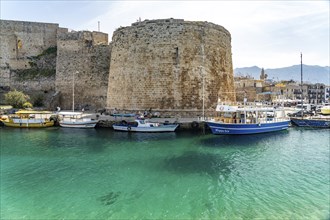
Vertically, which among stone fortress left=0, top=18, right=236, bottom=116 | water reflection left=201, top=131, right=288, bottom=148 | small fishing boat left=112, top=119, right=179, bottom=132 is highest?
stone fortress left=0, top=18, right=236, bottom=116

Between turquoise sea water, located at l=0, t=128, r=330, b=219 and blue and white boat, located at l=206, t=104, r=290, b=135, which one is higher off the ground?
blue and white boat, located at l=206, t=104, r=290, b=135

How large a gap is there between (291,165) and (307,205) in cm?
342

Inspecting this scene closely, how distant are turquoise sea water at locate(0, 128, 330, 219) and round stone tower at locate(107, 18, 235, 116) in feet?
14.1

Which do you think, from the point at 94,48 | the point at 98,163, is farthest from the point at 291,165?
the point at 94,48

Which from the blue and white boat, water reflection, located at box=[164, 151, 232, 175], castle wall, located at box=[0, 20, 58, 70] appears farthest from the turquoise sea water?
castle wall, located at box=[0, 20, 58, 70]

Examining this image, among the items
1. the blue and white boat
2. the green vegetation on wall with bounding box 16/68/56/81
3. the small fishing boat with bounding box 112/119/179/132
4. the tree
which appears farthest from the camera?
the green vegetation on wall with bounding box 16/68/56/81

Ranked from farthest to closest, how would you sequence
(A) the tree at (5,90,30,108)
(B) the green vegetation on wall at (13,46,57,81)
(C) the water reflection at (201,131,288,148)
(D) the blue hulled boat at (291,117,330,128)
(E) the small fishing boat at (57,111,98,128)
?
(B) the green vegetation on wall at (13,46,57,81)
(A) the tree at (5,90,30,108)
(D) the blue hulled boat at (291,117,330,128)
(E) the small fishing boat at (57,111,98,128)
(C) the water reflection at (201,131,288,148)

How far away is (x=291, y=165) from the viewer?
9.52 metres

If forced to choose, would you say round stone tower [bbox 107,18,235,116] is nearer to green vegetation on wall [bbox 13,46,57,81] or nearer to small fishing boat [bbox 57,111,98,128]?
small fishing boat [bbox 57,111,98,128]

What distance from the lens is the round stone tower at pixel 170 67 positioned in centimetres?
1736

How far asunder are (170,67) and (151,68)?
4.04 ft

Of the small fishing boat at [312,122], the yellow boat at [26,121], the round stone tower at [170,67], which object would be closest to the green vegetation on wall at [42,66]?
the yellow boat at [26,121]

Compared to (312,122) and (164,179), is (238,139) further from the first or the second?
(312,122)

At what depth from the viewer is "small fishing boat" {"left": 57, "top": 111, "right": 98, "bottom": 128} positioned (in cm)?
1722
